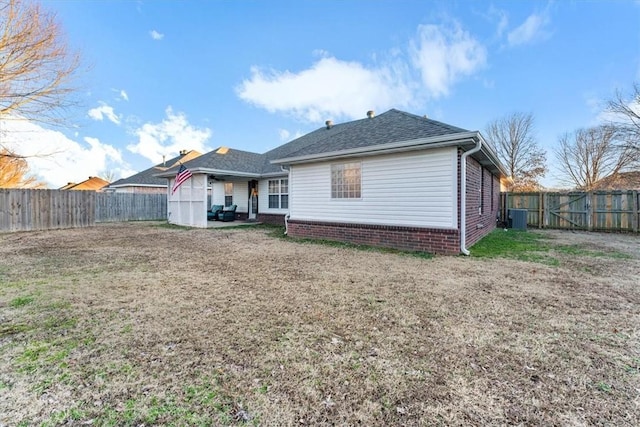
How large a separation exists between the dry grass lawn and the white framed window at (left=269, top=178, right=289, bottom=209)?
8940mm

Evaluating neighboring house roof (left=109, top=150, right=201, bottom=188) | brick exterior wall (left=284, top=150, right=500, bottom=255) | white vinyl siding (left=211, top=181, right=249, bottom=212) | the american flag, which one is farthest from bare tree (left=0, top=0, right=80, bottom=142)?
neighboring house roof (left=109, top=150, right=201, bottom=188)

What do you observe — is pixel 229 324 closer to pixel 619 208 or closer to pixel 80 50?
pixel 80 50

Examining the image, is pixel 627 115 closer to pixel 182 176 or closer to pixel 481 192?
pixel 481 192

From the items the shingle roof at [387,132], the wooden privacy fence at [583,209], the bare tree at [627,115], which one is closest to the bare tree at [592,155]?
the bare tree at [627,115]

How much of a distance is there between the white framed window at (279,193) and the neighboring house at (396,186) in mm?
3803

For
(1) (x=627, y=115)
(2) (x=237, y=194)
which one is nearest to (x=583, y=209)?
(1) (x=627, y=115)

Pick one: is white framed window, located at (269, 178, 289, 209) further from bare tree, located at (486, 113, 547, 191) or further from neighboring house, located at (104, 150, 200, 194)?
bare tree, located at (486, 113, 547, 191)

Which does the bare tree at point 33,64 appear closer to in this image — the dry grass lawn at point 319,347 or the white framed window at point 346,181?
the dry grass lawn at point 319,347

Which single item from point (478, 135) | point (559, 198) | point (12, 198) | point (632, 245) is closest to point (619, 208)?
point (559, 198)

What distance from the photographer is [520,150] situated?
2525 cm

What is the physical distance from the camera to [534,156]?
977 inches

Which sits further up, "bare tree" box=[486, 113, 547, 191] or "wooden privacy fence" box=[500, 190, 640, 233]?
"bare tree" box=[486, 113, 547, 191]

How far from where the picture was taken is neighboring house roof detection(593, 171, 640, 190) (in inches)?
664

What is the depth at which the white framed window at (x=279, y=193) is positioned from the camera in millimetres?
14078
